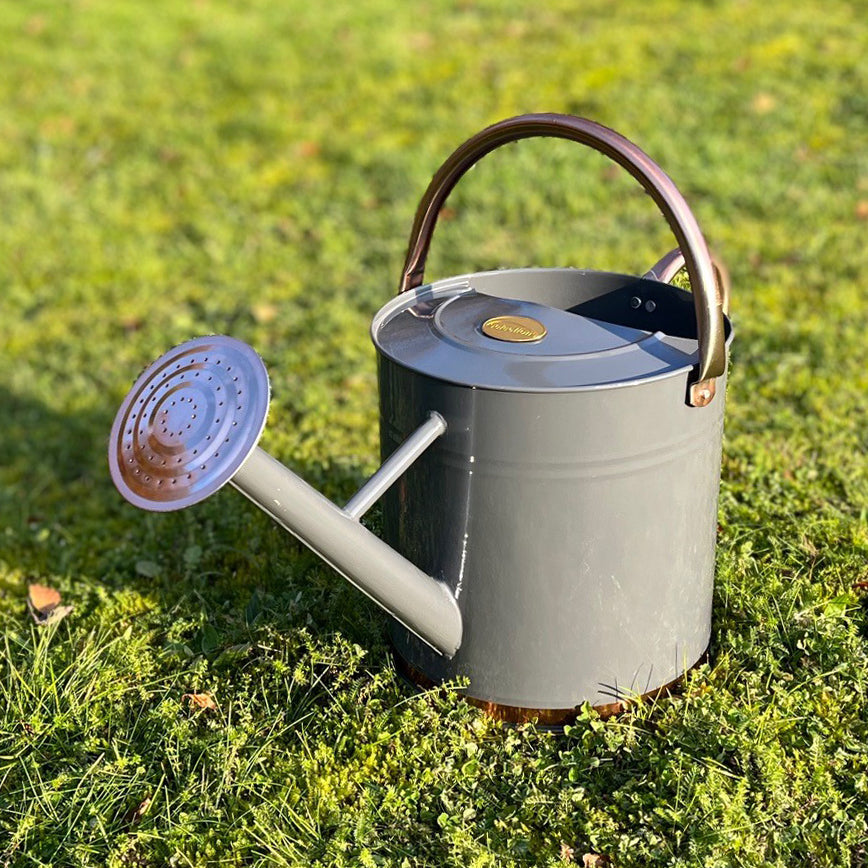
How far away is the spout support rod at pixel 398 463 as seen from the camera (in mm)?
1932

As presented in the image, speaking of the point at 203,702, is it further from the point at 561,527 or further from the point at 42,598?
the point at 561,527

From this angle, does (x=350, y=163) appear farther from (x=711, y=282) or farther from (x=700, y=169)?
(x=711, y=282)

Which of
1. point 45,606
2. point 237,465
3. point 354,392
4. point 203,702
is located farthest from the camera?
point 354,392

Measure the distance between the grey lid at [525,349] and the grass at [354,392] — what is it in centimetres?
71

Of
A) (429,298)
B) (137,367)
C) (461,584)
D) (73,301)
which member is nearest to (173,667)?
(461,584)

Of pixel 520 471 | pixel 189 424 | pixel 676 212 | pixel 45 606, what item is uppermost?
pixel 676 212

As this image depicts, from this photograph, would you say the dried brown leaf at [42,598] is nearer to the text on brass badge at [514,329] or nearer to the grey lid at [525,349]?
the grey lid at [525,349]

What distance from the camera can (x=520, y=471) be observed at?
193 cm

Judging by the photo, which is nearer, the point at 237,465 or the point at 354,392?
the point at 237,465

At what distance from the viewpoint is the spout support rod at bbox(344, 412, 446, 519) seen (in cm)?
193

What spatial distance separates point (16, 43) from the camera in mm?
7082

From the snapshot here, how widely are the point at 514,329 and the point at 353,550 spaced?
52cm

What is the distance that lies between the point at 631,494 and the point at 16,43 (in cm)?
656

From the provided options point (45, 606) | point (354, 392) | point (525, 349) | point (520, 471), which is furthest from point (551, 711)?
point (354, 392)
